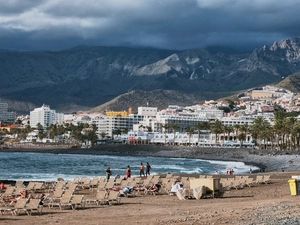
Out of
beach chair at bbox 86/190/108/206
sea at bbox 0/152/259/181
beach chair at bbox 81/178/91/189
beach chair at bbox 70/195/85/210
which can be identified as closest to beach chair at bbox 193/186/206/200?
beach chair at bbox 86/190/108/206

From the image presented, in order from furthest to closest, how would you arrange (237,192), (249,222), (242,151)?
(242,151)
(237,192)
(249,222)

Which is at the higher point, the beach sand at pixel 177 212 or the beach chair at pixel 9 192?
the beach chair at pixel 9 192

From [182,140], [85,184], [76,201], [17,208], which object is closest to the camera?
[17,208]

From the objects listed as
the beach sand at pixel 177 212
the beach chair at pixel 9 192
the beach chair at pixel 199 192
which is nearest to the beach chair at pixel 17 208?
the beach sand at pixel 177 212

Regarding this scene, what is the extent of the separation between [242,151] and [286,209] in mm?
117366

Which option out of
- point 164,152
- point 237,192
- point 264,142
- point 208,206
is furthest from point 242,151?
point 208,206

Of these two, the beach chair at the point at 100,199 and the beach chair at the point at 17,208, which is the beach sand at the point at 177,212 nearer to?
the beach chair at the point at 17,208

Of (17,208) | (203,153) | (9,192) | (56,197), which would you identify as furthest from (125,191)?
(203,153)

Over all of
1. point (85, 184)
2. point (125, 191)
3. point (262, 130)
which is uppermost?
point (262, 130)

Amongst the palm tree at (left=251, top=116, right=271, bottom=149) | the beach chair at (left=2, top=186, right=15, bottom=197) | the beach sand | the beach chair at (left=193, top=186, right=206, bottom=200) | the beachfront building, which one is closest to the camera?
the beach sand

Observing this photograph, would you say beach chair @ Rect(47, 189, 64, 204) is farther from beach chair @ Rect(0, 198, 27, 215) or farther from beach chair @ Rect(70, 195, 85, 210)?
beach chair @ Rect(0, 198, 27, 215)

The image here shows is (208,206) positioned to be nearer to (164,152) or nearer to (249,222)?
(249,222)

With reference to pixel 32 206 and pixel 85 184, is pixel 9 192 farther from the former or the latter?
pixel 85 184

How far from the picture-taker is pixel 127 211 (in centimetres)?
2378
